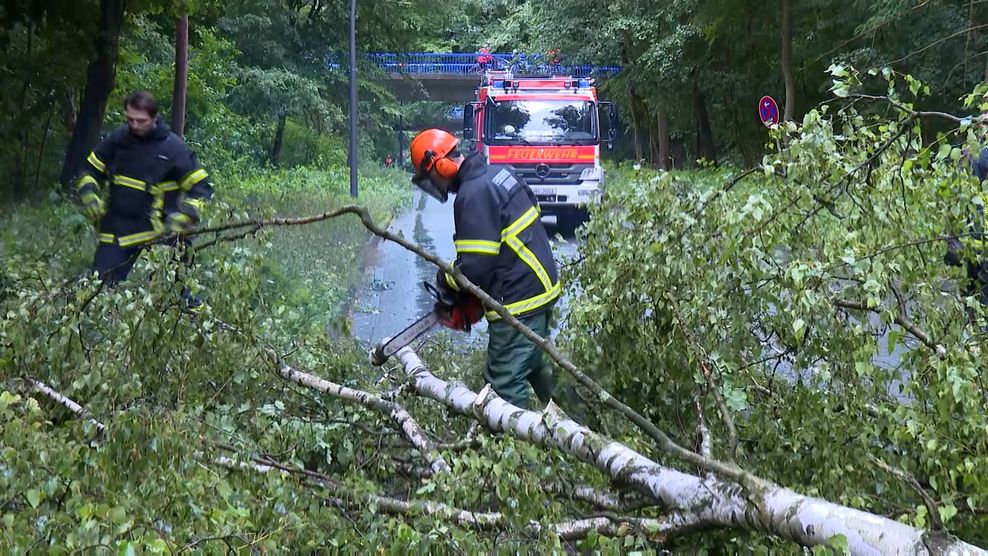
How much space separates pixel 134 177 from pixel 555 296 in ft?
9.08

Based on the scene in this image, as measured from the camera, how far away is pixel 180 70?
17.8 m

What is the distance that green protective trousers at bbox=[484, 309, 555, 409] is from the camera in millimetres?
4898

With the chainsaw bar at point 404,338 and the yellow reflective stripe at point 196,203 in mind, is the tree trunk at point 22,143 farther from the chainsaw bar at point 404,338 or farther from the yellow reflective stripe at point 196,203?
the chainsaw bar at point 404,338

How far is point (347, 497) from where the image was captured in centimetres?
364

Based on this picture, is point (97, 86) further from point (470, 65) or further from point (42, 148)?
point (470, 65)

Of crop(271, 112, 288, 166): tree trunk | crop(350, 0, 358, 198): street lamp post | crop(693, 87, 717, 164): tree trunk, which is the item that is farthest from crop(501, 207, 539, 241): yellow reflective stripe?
crop(271, 112, 288, 166): tree trunk

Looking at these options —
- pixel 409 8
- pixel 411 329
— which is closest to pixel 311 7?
pixel 409 8

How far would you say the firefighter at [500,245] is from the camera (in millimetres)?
4770

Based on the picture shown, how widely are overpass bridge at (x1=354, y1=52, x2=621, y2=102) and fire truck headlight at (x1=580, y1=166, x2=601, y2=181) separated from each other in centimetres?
1228

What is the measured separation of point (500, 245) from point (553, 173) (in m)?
13.8

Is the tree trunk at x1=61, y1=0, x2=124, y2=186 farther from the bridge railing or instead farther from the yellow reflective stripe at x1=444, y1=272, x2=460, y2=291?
the yellow reflective stripe at x1=444, y1=272, x2=460, y2=291

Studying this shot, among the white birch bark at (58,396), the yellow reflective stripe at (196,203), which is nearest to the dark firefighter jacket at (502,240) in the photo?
the yellow reflective stripe at (196,203)

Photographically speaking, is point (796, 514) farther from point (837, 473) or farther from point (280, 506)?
point (280, 506)

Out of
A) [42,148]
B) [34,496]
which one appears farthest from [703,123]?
[34,496]
